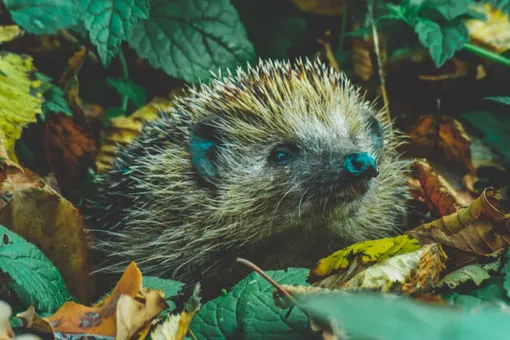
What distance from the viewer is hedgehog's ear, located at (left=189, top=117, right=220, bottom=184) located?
10.5 ft

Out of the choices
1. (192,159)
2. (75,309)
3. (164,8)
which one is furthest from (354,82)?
(75,309)

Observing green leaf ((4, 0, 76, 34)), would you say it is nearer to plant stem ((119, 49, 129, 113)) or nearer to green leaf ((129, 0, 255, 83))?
green leaf ((129, 0, 255, 83))

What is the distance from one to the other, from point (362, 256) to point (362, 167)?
0.35 m

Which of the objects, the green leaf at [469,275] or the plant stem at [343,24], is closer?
the green leaf at [469,275]

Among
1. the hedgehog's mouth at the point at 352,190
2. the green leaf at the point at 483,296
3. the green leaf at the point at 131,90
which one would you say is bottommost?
the green leaf at the point at 483,296

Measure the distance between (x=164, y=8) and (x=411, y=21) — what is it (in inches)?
51.8

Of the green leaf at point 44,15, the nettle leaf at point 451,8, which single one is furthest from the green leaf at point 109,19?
the nettle leaf at point 451,8

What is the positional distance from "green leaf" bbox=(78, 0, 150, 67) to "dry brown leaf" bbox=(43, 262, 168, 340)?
1.02 m

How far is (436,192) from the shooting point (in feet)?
11.8

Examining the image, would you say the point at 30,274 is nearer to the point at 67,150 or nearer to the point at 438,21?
the point at 67,150

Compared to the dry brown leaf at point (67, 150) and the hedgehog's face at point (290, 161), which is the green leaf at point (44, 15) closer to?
the dry brown leaf at point (67, 150)

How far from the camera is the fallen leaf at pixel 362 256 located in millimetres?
2586

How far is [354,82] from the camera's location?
4.34 metres

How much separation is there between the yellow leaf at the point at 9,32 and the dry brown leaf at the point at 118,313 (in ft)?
5.54
